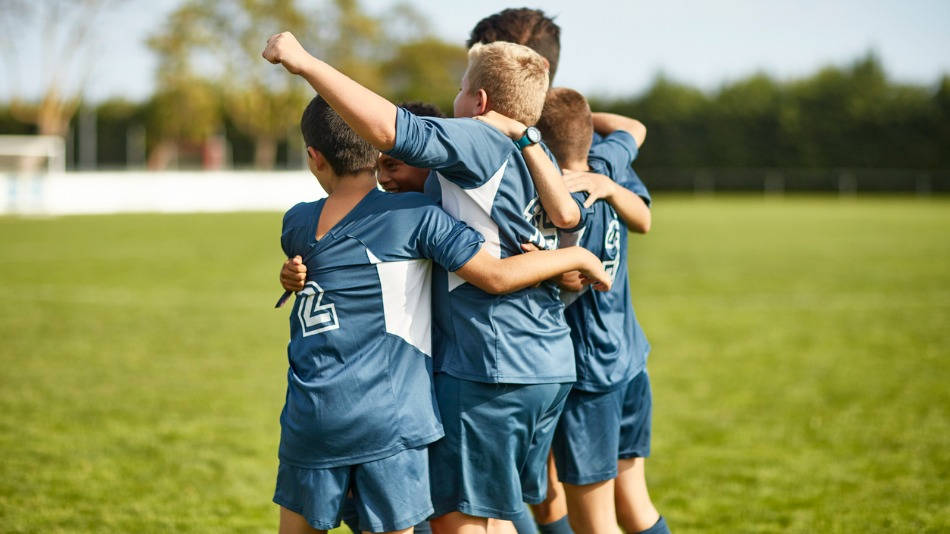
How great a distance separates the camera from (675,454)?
5.39 m

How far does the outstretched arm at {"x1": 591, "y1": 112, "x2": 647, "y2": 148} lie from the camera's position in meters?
3.25

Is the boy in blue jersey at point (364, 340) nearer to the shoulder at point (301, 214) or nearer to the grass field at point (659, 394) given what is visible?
the shoulder at point (301, 214)

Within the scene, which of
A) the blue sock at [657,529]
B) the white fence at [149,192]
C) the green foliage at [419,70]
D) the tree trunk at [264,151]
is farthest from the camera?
the green foliage at [419,70]

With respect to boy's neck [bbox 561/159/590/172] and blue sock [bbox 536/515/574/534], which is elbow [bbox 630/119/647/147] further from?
blue sock [bbox 536/515/574/534]

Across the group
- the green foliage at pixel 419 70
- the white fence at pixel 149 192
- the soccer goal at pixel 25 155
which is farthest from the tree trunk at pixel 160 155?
the soccer goal at pixel 25 155

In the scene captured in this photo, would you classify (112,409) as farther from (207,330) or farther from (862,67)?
(862,67)

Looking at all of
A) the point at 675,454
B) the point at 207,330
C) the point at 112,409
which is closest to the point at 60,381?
the point at 112,409

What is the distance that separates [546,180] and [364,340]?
669mm

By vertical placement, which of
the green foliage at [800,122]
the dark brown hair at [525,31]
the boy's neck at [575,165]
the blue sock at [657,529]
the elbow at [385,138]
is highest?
the green foliage at [800,122]

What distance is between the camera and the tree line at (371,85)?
44344 mm

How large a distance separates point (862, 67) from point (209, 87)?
35602mm

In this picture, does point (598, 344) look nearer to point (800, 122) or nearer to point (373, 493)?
point (373, 493)

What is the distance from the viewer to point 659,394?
6.89 metres

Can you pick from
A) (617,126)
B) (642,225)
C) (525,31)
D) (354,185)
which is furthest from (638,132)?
(354,185)
